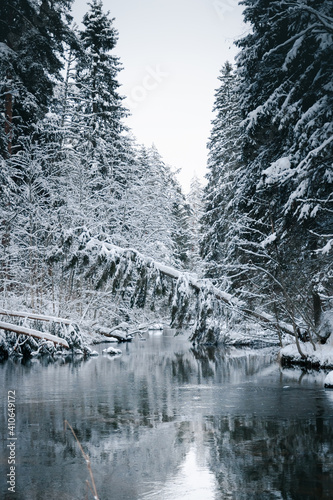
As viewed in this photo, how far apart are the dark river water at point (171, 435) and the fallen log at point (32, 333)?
4663 mm

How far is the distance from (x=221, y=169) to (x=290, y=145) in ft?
51.4

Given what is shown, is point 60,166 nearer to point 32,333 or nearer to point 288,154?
point 32,333

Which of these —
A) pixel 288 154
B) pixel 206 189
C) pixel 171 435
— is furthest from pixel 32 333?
pixel 206 189

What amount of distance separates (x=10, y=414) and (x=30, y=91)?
56.4 ft

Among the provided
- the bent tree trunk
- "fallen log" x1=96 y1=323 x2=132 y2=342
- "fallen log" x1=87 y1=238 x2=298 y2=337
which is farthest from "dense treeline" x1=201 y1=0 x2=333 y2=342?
"fallen log" x1=96 y1=323 x2=132 y2=342

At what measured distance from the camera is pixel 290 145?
15688 millimetres

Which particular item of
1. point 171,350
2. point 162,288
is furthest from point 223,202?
point 162,288

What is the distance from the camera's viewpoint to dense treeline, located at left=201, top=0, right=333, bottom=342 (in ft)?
40.7

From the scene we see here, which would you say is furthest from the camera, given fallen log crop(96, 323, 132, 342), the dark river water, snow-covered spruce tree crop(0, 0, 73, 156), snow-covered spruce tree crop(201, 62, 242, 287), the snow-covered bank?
fallen log crop(96, 323, 132, 342)

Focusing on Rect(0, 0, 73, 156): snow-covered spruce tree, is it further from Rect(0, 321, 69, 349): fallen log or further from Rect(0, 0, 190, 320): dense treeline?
Rect(0, 321, 69, 349): fallen log

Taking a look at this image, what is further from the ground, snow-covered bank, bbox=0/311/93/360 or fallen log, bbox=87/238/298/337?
fallen log, bbox=87/238/298/337

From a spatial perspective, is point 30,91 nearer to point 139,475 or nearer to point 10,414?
point 10,414

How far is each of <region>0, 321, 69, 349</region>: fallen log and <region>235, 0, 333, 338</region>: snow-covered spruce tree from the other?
8363mm

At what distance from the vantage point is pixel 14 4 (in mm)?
19625
